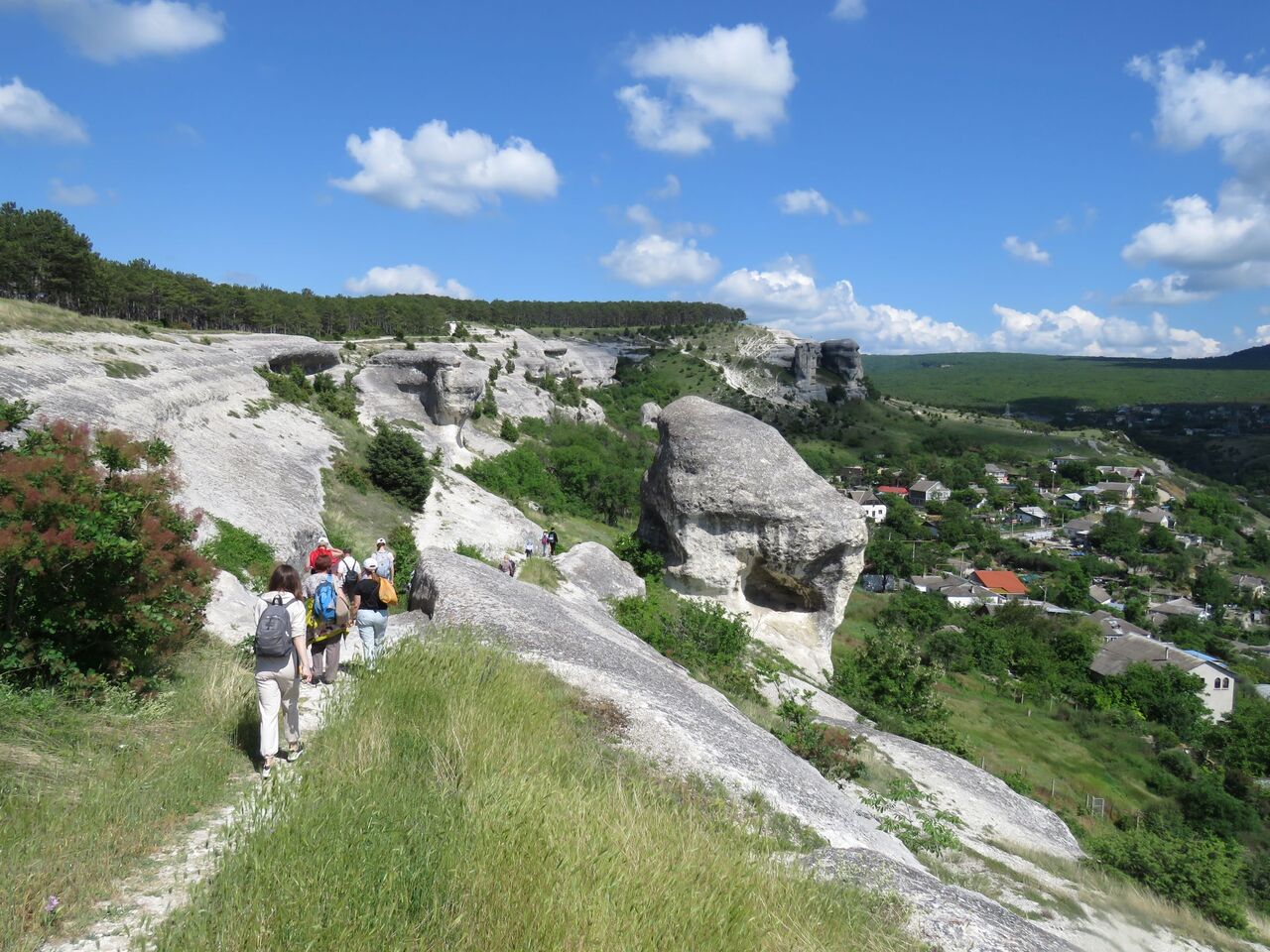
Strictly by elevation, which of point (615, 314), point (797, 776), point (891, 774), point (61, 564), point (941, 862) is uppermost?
point (615, 314)

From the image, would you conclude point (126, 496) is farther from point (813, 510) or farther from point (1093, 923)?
point (813, 510)

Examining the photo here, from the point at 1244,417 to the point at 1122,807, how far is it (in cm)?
20976

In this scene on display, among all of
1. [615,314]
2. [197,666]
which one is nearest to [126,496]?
[197,666]

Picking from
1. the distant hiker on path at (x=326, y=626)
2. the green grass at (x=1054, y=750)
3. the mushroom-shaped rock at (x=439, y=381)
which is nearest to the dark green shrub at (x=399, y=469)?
the mushroom-shaped rock at (x=439, y=381)

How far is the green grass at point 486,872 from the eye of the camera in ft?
10.6

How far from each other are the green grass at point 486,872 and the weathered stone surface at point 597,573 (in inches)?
634

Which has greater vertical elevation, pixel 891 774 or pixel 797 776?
pixel 797 776

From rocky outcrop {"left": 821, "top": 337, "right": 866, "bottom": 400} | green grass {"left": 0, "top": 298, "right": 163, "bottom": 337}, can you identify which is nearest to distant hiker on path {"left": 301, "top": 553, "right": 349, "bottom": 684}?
green grass {"left": 0, "top": 298, "right": 163, "bottom": 337}

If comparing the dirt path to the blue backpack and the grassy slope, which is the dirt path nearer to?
the blue backpack

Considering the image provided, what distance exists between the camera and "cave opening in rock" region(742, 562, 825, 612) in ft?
81.5

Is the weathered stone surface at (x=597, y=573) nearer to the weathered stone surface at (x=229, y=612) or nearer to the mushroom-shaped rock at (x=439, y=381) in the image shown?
the weathered stone surface at (x=229, y=612)

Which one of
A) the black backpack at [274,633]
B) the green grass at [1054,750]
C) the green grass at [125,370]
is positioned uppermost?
the green grass at [125,370]

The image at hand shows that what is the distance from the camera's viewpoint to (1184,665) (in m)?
55.9

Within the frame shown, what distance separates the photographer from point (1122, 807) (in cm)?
3152
